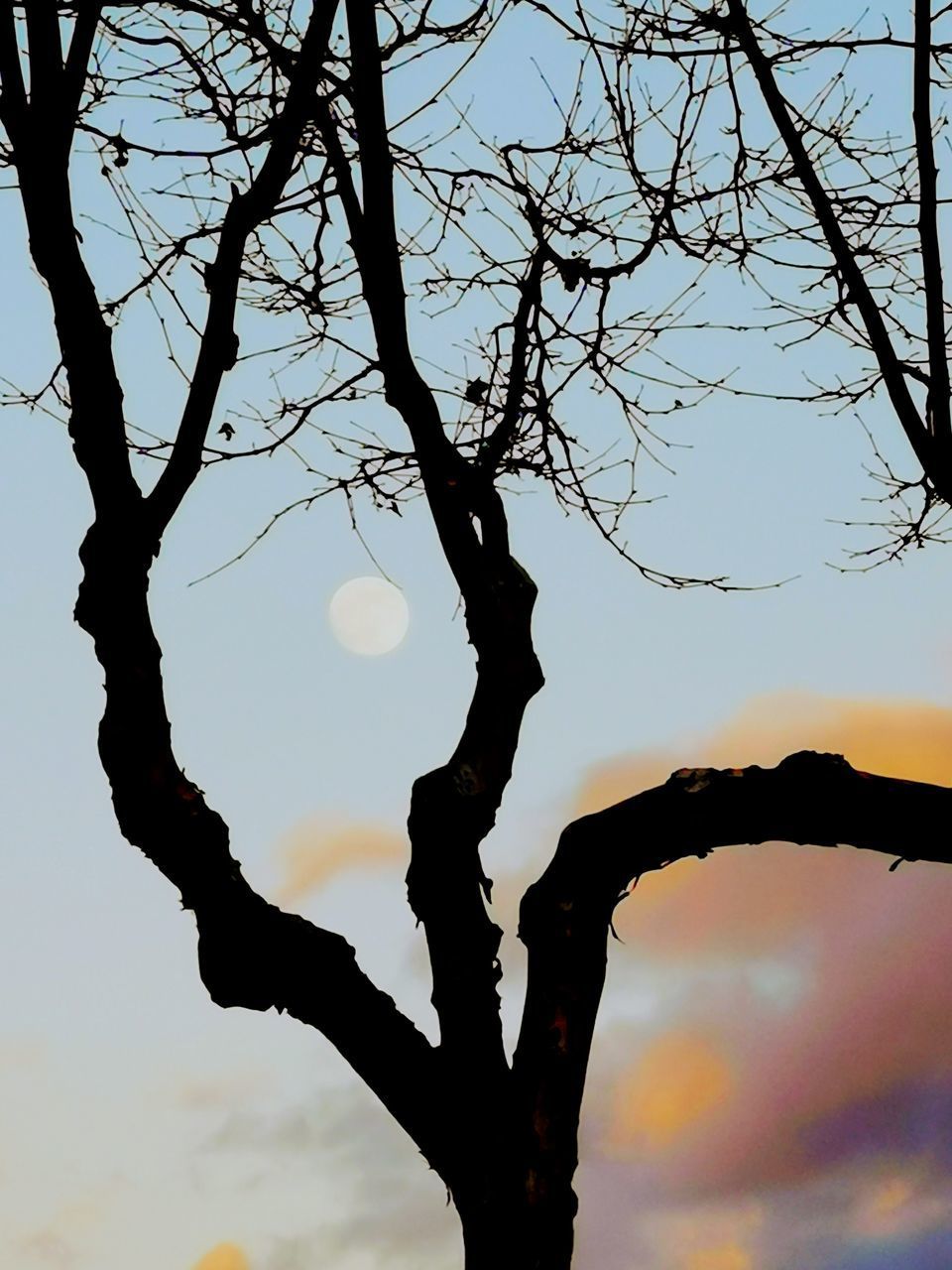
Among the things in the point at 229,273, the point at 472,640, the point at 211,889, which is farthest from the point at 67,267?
the point at 211,889

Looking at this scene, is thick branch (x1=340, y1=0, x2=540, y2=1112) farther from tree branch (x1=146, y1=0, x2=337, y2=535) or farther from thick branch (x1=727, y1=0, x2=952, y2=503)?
thick branch (x1=727, y1=0, x2=952, y2=503)

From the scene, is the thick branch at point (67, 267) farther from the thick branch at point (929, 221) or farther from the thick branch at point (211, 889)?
the thick branch at point (929, 221)

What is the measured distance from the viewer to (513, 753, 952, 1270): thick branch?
202 inches

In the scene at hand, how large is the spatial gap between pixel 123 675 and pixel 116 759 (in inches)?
11.9

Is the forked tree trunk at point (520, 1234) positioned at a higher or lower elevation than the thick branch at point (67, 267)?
lower

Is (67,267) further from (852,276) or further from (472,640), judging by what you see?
(852,276)

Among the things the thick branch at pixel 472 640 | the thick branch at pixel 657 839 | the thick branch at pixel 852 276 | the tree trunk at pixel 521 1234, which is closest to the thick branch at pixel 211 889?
the thick branch at pixel 472 640

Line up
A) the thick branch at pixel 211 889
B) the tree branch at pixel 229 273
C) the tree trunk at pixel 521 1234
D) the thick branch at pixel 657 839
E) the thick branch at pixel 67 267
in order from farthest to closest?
the tree branch at pixel 229 273 → the thick branch at pixel 67 267 → the thick branch at pixel 211 889 → the thick branch at pixel 657 839 → the tree trunk at pixel 521 1234

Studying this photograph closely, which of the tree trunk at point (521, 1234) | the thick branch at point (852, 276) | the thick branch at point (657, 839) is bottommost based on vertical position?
the tree trunk at point (521, 1234)

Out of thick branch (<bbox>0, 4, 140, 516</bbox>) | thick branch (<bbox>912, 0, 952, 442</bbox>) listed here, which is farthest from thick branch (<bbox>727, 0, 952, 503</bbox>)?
thick branch (<bbox>0, 4, 140, 516</bbox>)

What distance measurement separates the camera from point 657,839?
5211 mm

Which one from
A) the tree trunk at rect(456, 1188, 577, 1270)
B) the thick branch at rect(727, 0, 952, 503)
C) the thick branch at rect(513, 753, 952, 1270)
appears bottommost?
the tree trunk at rect(456, 1188, 577, 1270)

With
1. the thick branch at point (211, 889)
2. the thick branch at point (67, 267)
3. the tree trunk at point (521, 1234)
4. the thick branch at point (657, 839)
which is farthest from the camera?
the thick branch at point (67, 267)

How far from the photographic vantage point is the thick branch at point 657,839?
16.8 ft
